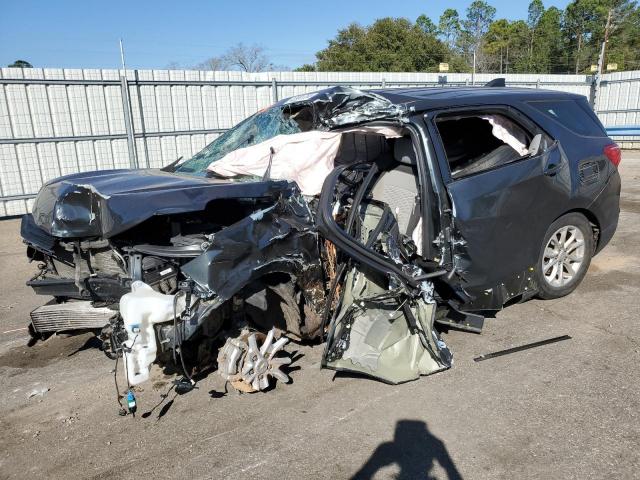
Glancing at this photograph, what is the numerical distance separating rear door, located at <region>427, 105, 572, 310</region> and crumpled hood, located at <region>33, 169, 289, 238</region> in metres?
1.25

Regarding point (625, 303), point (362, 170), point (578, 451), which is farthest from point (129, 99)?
point (578, 451)

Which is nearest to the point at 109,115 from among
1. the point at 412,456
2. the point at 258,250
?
the point at 258,250

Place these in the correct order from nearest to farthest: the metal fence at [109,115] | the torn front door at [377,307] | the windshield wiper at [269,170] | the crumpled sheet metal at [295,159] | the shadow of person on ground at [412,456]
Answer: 1. the shadow of person on ground at [412,456]
2. the torn front door at [377,307]
3. the windshield wiper at [269,170]
4. the crumpled sheet metal at [295,159]
5. the metal fence at [109,115]

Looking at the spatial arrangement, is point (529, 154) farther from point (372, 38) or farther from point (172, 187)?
point (372, 38)

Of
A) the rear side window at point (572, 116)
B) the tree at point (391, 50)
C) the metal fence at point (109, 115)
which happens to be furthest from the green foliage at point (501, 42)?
the rear side window at point (572, 116)

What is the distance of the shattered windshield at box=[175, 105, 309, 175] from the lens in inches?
167

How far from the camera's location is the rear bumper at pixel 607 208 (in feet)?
14.4

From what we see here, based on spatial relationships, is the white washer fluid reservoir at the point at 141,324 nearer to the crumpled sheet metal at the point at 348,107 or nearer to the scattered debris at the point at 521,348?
the crumpled sheet metal at the point at 348,107

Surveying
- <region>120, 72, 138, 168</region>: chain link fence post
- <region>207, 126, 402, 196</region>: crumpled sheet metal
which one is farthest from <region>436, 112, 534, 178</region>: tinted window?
<region>120, 72, 138, 168</region>: chain link fence post

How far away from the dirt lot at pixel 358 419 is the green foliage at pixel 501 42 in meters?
35.6

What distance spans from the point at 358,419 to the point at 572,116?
3288mm

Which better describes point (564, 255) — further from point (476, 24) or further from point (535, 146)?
point (476, 24)

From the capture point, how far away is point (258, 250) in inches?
116

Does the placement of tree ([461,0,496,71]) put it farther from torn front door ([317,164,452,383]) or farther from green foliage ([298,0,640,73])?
torn front door ([317,164,452,383])
